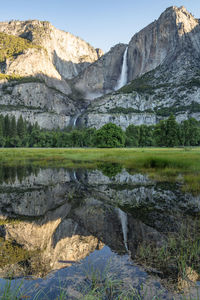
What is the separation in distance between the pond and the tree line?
44.0m

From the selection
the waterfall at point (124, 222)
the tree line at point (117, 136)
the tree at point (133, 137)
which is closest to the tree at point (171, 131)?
the tree line at point (117, 136)

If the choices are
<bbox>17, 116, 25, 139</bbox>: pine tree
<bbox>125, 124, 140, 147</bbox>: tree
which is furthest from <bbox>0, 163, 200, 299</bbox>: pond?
<bbox>17, 116, 25, 139</bbox>: pine tree

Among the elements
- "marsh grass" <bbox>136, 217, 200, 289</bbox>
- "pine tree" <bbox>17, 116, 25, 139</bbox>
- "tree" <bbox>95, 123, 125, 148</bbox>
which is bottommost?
"marsh grass" <bbox>136, 217, 200, 289</bbox>

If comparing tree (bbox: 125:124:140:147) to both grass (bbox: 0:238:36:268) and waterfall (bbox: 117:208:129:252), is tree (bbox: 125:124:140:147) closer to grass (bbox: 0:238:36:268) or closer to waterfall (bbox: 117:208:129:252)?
waterfall (bbox: 117:208:129:252)

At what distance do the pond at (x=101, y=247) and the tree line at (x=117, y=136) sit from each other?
44.0 meters

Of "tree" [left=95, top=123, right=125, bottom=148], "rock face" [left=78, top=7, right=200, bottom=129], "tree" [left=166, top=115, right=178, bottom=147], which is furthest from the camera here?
"rock face" [left=78, top=7, right=200, bottom=129]

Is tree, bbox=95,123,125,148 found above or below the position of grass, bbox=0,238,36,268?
above

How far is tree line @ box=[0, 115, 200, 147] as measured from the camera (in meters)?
53.1

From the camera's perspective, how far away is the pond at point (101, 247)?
4082 millimetres

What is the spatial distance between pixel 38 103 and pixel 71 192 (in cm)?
19205

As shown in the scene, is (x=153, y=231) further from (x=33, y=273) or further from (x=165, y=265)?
A: (x=33, y=273)


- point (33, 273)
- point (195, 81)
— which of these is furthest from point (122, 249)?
point (195, 81)

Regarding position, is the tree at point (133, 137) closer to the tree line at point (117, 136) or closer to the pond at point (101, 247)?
the tree line at point (117, 136)

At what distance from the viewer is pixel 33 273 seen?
4680mm
